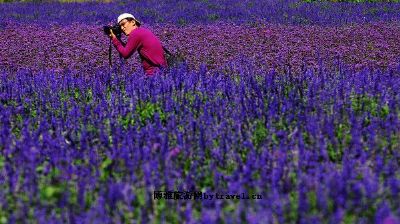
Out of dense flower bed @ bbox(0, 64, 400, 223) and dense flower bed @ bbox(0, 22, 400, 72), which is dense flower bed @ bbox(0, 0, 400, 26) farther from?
dense flower bed @ bbox(0, 64, 400, 223)

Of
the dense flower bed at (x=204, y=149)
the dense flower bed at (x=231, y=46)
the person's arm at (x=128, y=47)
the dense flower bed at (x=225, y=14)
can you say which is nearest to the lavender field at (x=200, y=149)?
the dense flower bed at (x=204, y=149)


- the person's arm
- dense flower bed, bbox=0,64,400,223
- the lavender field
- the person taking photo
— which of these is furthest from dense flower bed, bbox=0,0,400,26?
dense flower bed, bbox=0,64,400,223

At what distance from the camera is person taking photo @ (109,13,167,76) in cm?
697

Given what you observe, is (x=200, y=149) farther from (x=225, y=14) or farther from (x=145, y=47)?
(x=225, y=14)

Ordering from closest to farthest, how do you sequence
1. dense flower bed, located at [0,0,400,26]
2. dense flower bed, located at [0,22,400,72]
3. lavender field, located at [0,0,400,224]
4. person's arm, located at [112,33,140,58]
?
lavender field, located at [0,0,400,224] < person's arm, located at [112,33,140,58] < dense flower bed, located at [0,22,400,72] < dense flower bed, located at [0,0,400,26]

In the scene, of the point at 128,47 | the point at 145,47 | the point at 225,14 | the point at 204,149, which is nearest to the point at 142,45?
the point at 145,47

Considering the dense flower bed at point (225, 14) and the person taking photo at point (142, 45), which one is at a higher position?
the dense flower bed at point (225, 14)

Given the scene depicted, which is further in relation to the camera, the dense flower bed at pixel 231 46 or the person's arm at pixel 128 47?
the dense flower bed at pixel 231 46

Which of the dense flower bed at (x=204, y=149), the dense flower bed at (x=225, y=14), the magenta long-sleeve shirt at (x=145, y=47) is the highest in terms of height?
the dense flower bed at (x=225, y=14)

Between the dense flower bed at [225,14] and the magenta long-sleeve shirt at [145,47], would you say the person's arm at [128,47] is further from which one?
the dense flower bed at [225,14]

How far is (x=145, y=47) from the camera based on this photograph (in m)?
7.02

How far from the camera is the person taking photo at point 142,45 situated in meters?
6.97

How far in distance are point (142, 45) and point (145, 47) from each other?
5 cm

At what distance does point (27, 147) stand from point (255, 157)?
1245 millimetres
